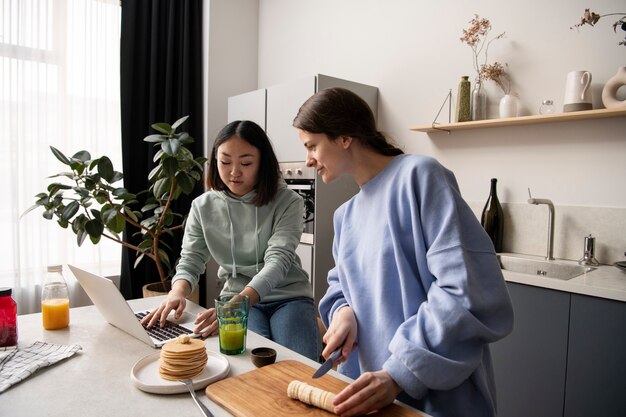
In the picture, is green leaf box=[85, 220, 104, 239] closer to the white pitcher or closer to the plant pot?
the plant pot

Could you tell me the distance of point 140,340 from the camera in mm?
1267

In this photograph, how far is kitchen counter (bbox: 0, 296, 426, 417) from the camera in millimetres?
883

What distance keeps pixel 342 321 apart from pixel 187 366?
14.7 inches

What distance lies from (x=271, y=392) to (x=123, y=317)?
1.84 feet

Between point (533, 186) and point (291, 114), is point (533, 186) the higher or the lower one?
the lower one

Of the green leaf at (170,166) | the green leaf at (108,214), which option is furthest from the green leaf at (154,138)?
the green leaf at (108,214)

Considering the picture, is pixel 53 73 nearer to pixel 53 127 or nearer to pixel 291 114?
pixel 53 127

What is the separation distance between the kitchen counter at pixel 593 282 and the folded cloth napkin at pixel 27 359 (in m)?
1.76

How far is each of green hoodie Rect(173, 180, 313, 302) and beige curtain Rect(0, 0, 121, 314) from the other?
1809 mm

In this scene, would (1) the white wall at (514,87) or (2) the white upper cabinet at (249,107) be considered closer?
(1) the white wall at (514,87)

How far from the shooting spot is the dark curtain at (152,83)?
3.57 metres

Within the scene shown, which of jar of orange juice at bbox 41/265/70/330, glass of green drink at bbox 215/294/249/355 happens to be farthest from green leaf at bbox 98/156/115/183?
glass of green drink at bbox 215/294/249/355

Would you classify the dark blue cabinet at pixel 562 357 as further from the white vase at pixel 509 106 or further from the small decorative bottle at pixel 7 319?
the small decorative bottle at pixel 7 319

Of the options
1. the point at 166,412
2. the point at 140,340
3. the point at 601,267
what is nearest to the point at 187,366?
the point at 166,412
